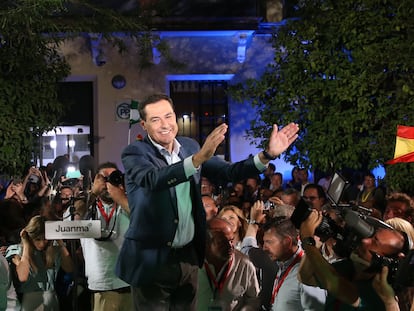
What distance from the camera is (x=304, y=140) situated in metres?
12.6

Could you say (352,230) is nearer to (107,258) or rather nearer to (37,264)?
(107,258)

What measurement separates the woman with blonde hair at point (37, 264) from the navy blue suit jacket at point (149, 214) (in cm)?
263

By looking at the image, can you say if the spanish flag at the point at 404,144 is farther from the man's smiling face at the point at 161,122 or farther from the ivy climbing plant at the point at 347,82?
the man's smiling face at the point at 161,122

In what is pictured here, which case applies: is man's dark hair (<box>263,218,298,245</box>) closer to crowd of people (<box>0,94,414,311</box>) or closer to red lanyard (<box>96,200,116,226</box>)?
crowd of people (<box>0,94,414,311</box>)

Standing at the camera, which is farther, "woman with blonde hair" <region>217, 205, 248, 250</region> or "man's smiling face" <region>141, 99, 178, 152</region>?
"woman with blonde hair" <region>217, 205, 248, 250</region>

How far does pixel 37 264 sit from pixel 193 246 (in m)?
3.05

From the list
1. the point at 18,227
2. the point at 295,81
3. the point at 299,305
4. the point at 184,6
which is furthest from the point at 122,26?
the point at 299,305

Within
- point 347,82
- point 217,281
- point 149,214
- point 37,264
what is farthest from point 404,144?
point 149,214

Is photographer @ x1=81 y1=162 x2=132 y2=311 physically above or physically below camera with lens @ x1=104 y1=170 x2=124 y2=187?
below

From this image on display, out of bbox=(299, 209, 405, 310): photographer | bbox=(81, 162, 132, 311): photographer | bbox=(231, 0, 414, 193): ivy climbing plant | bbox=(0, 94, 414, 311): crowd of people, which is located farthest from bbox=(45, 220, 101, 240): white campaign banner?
bbox=(231, 0, 414, 193): ivy climbing plant

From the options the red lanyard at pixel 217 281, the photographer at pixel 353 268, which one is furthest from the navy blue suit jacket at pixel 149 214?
the red lanyard at pixel 217 281

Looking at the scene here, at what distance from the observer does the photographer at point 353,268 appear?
14.5 feet

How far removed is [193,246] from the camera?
4328 millimetres

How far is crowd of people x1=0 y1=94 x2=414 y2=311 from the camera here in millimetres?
4180
